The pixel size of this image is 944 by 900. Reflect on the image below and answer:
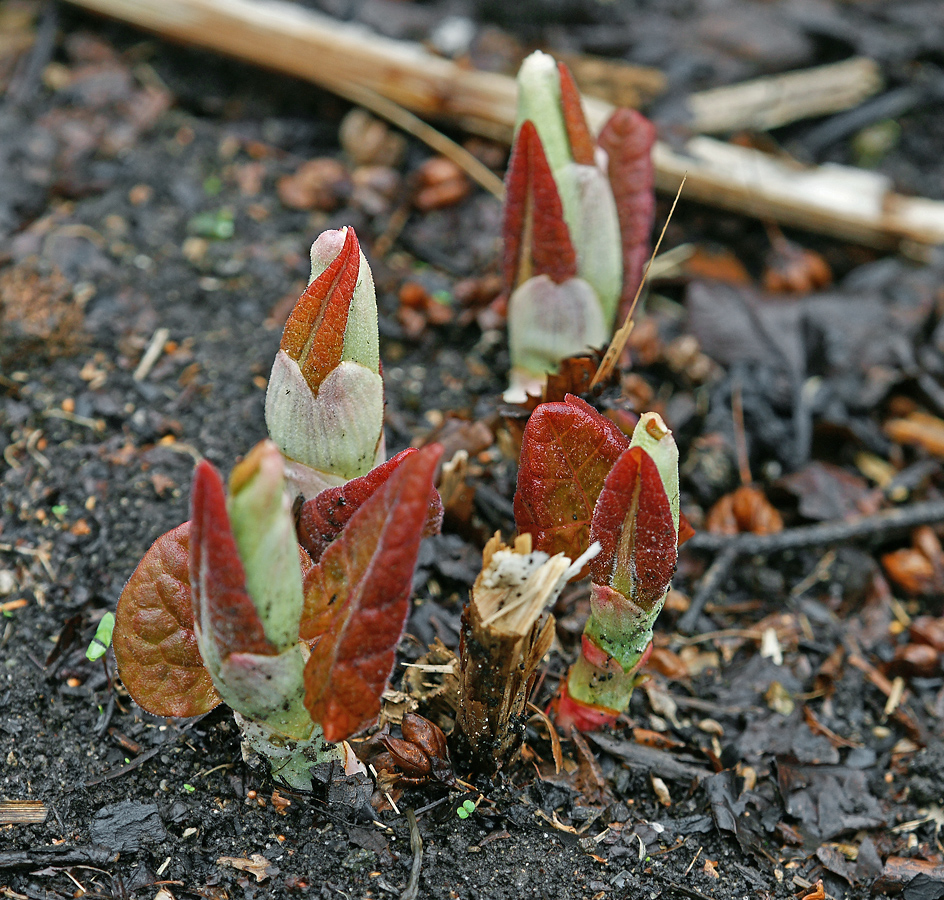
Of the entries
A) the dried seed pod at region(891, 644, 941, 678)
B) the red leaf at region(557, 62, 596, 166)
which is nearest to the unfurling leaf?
the red leaf at region(557, 62, 596, 166)

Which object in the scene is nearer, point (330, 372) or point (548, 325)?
point (330, 372)

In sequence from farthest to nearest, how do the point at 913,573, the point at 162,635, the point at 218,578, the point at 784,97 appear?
the point at 784,97 < the point at 913,573 < the point at 162,635 < the point at 218,578

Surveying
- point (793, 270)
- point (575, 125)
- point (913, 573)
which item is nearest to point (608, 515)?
point (575, 125)

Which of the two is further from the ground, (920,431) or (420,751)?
(920,431)

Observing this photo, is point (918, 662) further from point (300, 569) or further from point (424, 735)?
point (300, 569)

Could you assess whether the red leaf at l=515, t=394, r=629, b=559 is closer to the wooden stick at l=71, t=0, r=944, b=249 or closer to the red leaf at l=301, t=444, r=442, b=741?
Answer: the red leaf at l=301, t=444, r=442, b=741

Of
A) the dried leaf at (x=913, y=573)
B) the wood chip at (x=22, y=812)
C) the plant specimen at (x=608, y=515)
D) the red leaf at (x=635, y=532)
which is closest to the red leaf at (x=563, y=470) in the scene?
the plant specimen at (x=608, y=515)
